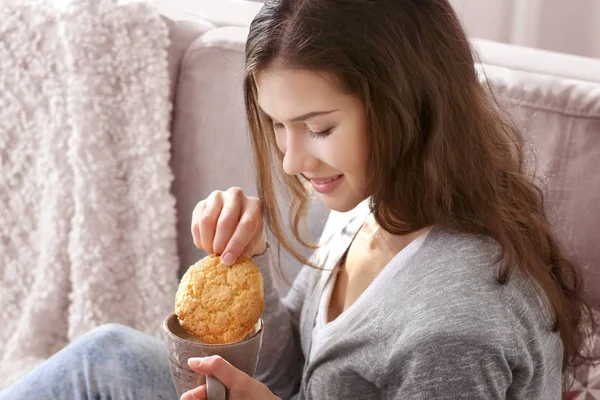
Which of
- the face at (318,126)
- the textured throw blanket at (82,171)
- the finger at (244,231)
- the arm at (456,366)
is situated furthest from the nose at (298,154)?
the textured throw blanket at (82,171)

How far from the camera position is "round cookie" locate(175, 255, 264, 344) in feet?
2.85

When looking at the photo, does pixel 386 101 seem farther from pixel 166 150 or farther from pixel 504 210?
pixel 166 150

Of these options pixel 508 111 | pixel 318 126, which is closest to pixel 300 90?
pixel 318 126

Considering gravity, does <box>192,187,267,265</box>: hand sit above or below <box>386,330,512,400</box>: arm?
above

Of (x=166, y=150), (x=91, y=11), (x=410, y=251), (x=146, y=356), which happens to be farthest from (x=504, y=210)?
(x=91, y=11)

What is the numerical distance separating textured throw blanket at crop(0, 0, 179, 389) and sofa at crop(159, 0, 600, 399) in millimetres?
49

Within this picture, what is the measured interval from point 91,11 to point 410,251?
808 mm

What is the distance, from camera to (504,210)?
0.91 meters

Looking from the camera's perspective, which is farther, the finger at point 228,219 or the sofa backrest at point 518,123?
the sofa backrest at point 518,123

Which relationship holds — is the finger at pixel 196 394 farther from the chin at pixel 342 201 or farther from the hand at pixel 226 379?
the chin at pixel 342 201

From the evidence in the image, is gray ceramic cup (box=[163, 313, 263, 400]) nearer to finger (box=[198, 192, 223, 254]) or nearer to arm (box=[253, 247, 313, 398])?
finger (box=[198, 192, 223, 254])

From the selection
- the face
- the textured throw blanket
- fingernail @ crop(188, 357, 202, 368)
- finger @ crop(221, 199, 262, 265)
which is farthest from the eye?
the textured throw blanket

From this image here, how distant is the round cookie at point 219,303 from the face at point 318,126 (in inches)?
5.9

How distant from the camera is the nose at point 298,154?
33.9 inches
